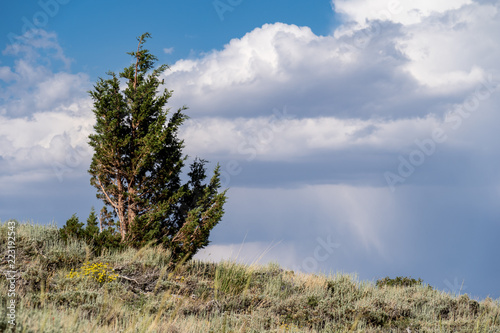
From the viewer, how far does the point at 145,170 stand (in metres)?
15.4

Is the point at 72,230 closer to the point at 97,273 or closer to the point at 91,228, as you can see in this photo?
the point at 91,228

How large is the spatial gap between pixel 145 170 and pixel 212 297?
249 inches

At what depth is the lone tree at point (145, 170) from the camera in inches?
582

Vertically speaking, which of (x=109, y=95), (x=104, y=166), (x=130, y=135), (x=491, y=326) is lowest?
(x=491, y=326)

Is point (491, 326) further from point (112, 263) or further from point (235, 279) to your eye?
point (112, 263)

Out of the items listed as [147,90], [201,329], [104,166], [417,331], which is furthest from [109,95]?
[417,331]

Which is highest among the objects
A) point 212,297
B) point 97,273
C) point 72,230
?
point 72,230

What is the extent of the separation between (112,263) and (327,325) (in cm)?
600

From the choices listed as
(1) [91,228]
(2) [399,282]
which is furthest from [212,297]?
(2) [399,282]

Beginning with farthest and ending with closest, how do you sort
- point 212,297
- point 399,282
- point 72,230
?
point 399,282
point 72,230
point 212,297

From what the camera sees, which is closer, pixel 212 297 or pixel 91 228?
pixel 212 297

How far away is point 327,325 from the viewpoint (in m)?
9.42

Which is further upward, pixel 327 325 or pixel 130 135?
pixel 130 135

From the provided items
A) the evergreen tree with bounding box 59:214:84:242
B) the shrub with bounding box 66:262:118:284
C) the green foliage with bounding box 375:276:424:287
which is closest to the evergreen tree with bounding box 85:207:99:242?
the evergreen tree with bounding box 59:214:84:242
